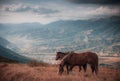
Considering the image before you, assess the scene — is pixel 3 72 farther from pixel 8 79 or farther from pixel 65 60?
pixel 65 60

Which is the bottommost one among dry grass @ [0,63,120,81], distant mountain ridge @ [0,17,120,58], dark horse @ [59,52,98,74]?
dry grass @ [0,63,120,81]

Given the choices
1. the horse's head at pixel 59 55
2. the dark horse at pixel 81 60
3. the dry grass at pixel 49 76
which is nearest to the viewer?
the dry grass at pixel 49 76

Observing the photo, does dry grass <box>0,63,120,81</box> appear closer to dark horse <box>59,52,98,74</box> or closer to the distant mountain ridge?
dark horse <box>59,52,98,74</box>

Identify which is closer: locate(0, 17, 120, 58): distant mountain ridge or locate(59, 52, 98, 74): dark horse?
locate(59, 52, 98, 74): dark horse

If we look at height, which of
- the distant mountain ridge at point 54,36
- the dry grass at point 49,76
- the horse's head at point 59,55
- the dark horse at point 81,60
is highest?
the distant mountain ridge at point 54,36

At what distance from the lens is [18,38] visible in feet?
101

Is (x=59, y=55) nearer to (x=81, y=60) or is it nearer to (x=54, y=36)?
(x=81, y=60)

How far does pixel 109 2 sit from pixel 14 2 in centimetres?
918

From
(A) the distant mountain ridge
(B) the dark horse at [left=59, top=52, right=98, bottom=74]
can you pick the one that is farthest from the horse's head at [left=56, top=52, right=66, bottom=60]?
(A) the distant mountain ridge

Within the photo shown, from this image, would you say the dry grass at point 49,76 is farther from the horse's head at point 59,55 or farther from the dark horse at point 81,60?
the horse's head at point 59,55

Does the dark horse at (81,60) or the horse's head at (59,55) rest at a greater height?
the horse's head at (59,55)

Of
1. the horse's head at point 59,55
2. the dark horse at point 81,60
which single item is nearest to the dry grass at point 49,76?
the dark horse at point 81,60

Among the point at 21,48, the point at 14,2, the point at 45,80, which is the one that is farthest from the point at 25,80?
the point at 21,48

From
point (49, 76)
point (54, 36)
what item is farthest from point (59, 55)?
point (54, 36)
